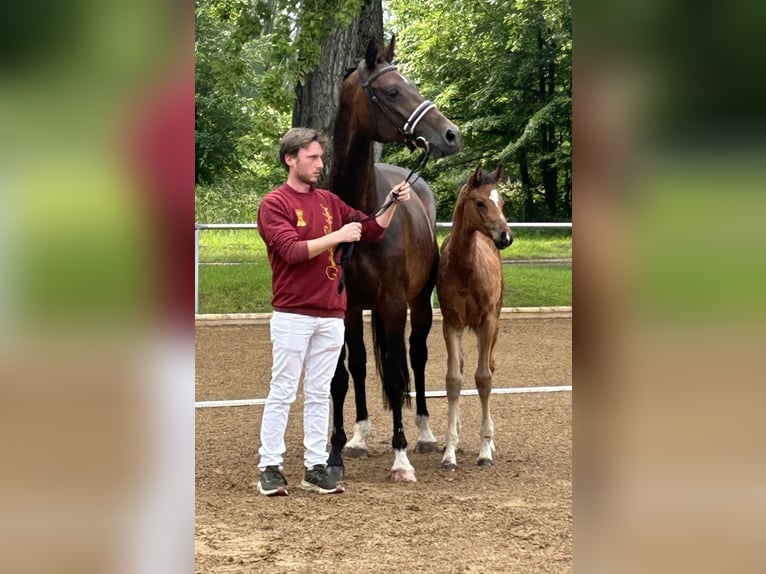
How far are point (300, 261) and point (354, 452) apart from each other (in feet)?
5.83

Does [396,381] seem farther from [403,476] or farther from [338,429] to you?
[403,476]

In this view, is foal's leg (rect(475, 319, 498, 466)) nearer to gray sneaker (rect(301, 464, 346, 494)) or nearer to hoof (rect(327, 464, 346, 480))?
hoof (rect(327, 464, 346, 480))

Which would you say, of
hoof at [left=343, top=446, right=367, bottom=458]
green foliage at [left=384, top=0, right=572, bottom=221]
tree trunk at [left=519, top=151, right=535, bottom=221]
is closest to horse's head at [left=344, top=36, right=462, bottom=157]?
hoof at [left=343, top=446, right=367, bottom=458]

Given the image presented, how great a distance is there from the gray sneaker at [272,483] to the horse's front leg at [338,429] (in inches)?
12.4

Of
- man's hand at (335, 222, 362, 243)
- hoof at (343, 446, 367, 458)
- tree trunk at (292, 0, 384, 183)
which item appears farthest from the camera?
tree trunk at (292, 0, 384, 183)

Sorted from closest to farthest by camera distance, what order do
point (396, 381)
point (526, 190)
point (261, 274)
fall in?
point (396, 381) → point (261, 274) → point (526, 190)

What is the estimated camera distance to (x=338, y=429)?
4.95 metres

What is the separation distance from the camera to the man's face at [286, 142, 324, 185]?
14.0 ft

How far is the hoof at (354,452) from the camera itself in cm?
544

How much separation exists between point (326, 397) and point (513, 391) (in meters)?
3.49

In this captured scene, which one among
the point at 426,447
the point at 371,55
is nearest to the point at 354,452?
the point at 426,447

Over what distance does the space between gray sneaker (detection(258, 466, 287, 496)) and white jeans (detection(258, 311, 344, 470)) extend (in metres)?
0.04

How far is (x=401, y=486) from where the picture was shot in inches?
183
